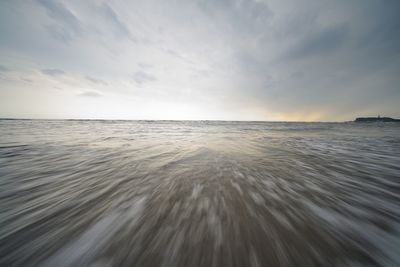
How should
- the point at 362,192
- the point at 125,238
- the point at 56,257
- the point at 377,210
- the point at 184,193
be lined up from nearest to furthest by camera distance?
the point at 56,257, the point at 125,238, the point at 377,210, the point at 184,193, the point at 362,192

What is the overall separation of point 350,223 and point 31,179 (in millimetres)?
5604

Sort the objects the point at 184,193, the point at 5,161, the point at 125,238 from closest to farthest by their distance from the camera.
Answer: the point at 125,238, the point at 184,193, the point at 5,161

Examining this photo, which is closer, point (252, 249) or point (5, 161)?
point (252, 249)

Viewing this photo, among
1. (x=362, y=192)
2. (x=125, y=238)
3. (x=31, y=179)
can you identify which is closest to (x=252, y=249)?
(x=125, y=238)

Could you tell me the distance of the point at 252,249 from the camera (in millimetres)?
1461

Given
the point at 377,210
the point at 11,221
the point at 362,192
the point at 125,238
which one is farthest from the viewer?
the point at 362,192

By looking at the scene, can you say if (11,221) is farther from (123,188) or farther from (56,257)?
(123,188)

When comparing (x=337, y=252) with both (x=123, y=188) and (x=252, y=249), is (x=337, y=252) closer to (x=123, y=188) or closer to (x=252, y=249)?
(x=252, y=249)

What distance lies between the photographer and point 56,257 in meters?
1.40

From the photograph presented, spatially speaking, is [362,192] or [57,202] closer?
[57,202]

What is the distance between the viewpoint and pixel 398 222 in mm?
1938

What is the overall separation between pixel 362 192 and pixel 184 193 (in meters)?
3.23

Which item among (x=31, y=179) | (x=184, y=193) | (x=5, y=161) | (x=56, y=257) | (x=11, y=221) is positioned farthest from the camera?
(x=5, y=161)

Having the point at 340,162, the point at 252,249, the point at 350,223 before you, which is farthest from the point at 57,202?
the point at 340,162
